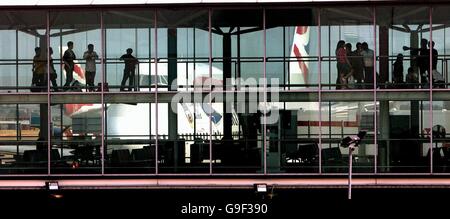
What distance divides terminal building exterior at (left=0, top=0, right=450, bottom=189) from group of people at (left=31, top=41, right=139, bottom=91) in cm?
3

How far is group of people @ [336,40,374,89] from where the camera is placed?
55.0ft

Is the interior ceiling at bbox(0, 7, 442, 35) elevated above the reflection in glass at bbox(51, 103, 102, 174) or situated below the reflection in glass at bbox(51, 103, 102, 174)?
above

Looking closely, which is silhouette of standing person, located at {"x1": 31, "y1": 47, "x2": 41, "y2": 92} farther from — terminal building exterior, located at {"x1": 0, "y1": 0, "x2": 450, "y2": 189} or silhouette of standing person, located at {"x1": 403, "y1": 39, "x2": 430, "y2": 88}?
silhouette of standing person, located at {"x1": 403, "y1": 39, "x2": 430, "y2": 88}

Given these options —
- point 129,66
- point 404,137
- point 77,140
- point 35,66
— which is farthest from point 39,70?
point 404,137

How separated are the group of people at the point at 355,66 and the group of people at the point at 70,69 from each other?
208 inches

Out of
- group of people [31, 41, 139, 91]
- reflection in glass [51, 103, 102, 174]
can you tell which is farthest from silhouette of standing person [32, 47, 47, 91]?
reflection in glass [51, 103, 102, 174]

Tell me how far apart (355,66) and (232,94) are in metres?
3.21

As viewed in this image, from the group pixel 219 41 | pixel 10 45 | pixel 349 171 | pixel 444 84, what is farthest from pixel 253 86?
pixel 10 45

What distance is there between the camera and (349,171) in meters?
15.2

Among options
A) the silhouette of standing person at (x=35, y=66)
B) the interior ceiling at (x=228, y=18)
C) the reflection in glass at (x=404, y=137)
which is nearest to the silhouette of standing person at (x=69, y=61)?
the interior ceiling at (x=228, y=18)

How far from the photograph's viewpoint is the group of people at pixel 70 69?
671 inches

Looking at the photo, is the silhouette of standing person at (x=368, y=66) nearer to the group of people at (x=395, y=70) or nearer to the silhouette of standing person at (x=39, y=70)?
the group of people at (x=395, y=70)

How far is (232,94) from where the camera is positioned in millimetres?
16922
